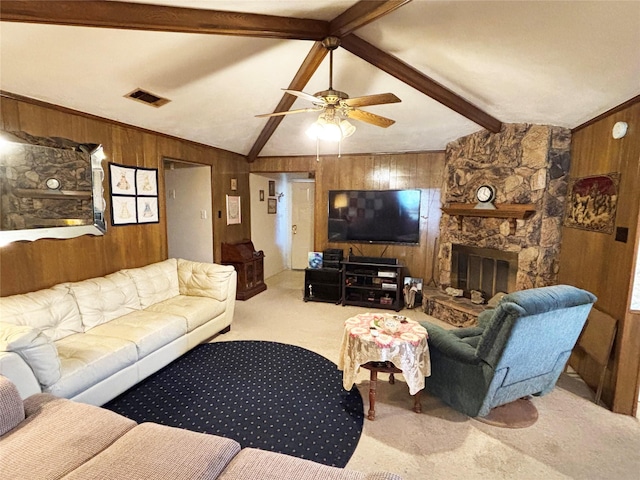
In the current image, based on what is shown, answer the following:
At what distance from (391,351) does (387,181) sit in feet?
11.2

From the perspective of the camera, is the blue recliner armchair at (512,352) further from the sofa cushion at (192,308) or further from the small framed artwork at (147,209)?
the small framed artwork at (147,209)

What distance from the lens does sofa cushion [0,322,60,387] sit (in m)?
1.86

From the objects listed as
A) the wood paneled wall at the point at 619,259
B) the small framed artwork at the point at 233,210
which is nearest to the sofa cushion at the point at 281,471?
the wood paneled wall at the point at 619,259

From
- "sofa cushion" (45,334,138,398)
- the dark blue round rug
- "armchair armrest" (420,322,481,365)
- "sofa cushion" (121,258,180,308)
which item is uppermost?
"sofa cushion" (121,258,180,308)

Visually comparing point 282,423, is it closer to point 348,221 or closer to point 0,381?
→ point 0,381

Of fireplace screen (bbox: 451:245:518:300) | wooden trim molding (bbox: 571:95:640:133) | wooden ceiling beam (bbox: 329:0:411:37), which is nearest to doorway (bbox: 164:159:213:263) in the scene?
wooden ceiling beam (bbox: 329:0:411:37)

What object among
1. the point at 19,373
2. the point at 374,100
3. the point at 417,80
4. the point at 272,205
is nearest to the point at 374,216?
the point at 417,80

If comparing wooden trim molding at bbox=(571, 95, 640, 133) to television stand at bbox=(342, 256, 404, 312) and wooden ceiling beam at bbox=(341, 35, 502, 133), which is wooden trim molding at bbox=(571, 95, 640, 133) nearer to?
wooden ceiling beam at bbox=(341, 35, 502, 133)

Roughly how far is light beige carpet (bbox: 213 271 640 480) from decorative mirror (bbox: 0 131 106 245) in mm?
2999

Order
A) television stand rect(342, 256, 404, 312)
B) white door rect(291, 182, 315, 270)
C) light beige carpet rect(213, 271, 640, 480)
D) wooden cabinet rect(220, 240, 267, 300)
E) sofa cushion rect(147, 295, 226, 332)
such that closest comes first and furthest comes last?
light beige carpet rect(213, 271, 640, 480)
sofa cushion rect(147, 295, 226, 332)
television stand rect(342, 256, 404, 312)
wooden cabinet rect(220, 240, 267, 300)
white door rect(291, 182, 315, 270)

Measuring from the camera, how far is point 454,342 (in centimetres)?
236

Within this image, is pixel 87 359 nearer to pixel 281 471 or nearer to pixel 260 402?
pixel 260 402

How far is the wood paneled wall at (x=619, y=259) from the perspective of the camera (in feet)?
7.75

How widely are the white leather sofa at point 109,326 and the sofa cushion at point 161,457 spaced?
95 cm
